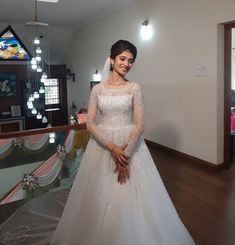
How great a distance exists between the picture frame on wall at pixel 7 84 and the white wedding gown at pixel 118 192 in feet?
21.5

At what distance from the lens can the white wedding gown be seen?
165cm

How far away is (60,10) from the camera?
18.9 feet

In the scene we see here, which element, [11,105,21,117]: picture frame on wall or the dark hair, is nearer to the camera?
the dark hair

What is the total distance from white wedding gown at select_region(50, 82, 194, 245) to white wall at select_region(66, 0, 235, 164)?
2096 millimetres

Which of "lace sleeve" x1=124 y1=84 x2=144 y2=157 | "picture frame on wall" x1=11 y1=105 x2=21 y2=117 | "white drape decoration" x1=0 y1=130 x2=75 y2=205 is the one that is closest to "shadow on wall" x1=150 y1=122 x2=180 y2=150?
"white drape decoration" x1=0 y1=130 x2=75 y2=205

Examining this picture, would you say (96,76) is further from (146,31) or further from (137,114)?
(137,114)

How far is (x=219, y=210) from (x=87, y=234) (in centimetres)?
142

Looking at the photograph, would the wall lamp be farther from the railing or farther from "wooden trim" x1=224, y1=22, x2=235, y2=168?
"wooden trim" x1=224, y1=22, x2=235, y2=168

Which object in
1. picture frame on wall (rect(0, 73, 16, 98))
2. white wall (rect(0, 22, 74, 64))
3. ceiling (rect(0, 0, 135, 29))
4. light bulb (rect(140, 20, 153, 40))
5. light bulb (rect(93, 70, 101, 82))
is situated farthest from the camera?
picture frame on wall (rect(0, 73, 16, 98))

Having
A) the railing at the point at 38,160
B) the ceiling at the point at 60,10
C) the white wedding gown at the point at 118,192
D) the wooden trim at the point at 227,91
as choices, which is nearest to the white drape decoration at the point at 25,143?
the railing at the point at 38,160

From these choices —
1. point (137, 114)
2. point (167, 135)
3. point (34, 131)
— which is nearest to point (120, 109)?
point (137, 114)

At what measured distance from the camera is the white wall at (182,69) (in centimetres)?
351

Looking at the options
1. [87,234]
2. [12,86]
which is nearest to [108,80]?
[87,234]

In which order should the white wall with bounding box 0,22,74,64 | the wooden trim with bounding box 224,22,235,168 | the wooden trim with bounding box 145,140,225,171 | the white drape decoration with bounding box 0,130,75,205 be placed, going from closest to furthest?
1. the white drape decoration with bounding box 0,130,75,205
2. the wooden trim with bounding box 224,22,235,168
3. the wooden trim with bounding box 145,140,225,171
4. the white wall with bounding box 0,22,74,64
